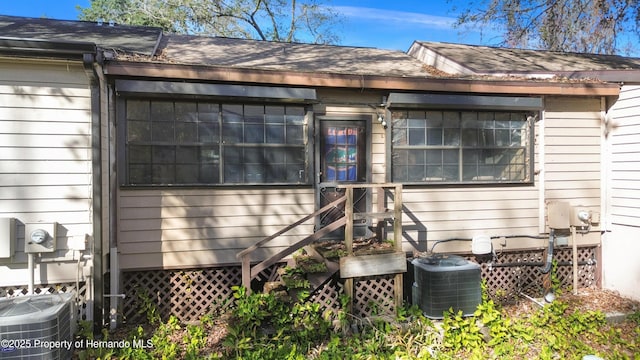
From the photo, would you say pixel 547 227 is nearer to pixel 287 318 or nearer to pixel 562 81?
pixel 562 81

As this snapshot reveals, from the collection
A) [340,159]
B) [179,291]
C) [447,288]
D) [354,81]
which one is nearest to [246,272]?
[179,291]

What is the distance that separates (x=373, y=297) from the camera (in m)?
4.86

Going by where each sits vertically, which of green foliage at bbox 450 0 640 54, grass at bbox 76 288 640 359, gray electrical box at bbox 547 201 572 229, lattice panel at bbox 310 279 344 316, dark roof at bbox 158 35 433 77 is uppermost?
green foliage at bbox 450 0 640 54

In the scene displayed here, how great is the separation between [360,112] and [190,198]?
8.47 ft

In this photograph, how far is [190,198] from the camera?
4.61 metres

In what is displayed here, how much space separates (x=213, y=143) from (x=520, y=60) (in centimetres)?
604

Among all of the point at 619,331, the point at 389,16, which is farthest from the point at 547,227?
the point at 389,16

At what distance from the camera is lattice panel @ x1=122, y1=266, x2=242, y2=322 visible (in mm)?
4531

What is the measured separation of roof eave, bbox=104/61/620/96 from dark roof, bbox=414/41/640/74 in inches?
30.0

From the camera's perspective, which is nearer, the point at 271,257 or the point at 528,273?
the point at 271,257

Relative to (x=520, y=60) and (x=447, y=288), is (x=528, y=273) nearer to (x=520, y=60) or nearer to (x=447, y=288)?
(x=447, y=288)

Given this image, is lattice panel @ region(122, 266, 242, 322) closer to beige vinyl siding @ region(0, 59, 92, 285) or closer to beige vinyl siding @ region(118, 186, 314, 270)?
beige vinyl siding @ region(118, 186, 314, 270)

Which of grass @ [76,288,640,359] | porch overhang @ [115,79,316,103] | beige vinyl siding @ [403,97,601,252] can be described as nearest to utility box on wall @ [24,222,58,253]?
grass @ [76,288,640,359]

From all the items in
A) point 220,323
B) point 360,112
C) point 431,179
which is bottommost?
point 220,323
